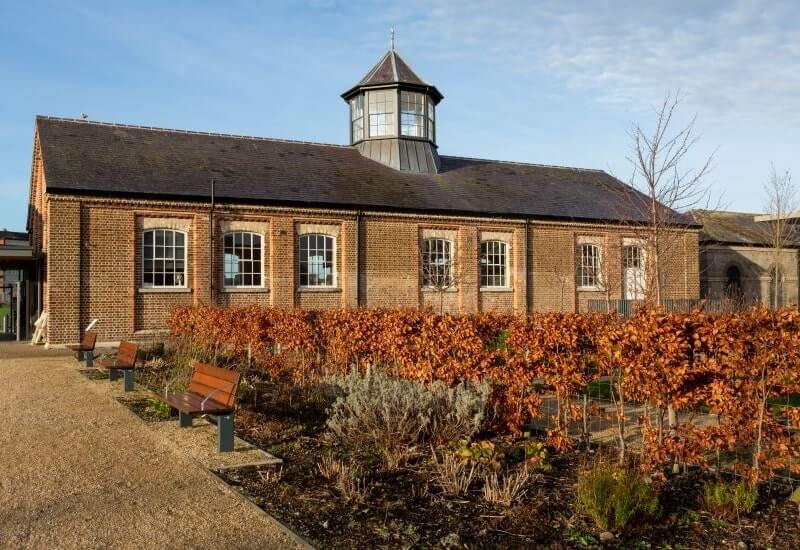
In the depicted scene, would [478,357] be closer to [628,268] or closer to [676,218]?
[628,268]

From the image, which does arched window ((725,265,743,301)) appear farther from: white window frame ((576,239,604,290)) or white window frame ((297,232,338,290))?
white window frame ((297,232,338,290))

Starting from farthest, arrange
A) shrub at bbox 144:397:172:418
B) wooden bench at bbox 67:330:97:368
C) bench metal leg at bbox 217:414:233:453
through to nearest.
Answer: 1. wooden bench at bbox 67:330:97:368
2. shrub at bbox 144:397:172:418
3. bench metal leg at bbox 217:414:233:453

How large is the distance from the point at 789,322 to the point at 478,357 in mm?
3334

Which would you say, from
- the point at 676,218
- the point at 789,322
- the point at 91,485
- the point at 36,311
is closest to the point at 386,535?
the point at 91,485

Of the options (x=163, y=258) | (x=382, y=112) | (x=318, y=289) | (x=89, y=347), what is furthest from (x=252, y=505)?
(x=382, y=112)

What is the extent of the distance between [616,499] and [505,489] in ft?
2.98

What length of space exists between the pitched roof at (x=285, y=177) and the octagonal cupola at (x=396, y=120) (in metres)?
0.63

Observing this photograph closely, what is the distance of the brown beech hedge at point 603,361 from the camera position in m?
5.69

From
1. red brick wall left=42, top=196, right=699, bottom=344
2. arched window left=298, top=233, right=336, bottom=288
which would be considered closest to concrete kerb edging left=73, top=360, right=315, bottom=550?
red brick wall left=42, top=196, right=699, bottom=344

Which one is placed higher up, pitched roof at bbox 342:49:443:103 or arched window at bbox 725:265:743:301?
pitched roof at bbox 342:49:443:103

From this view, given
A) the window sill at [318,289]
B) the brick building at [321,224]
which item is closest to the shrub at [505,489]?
the brick building at [321,224]

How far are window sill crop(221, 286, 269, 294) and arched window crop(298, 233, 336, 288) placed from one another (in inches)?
52.0

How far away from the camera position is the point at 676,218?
28938mm

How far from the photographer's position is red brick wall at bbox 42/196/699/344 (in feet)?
62.3
